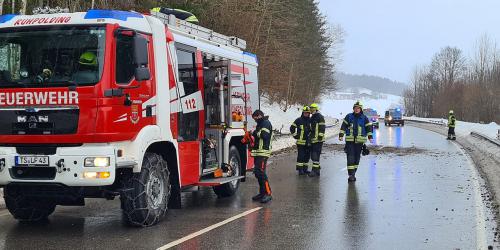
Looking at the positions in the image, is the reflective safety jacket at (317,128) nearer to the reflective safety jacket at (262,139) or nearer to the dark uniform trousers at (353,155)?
the dark uniform trousers at (353,155)

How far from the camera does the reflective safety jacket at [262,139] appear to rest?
9.92m

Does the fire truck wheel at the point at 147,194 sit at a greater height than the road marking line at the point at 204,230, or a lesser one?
greater

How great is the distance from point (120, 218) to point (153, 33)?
2843 mm

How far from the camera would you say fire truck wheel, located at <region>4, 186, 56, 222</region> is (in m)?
7.67

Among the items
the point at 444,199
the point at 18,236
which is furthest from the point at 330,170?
the point at 18,236

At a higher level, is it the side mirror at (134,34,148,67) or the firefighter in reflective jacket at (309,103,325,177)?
the side mirror at (134,34,148,67)

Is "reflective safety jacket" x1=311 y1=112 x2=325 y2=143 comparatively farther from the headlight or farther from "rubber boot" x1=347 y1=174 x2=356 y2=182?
the headlight

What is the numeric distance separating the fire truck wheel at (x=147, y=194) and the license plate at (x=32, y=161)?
1.09 m

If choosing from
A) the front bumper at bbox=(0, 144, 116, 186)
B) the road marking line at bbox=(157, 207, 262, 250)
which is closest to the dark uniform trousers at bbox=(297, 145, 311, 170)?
the road marking line at bbox=(157, 207, 262, 250)

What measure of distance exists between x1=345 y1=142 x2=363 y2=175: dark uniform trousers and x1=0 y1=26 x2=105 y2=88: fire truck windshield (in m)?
7.82

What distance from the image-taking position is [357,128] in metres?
13.3

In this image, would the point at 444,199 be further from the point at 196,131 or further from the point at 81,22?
the point at 81,22

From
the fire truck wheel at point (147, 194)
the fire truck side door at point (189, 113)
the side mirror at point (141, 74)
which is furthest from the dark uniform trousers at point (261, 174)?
the side mirror at point (141, 74)

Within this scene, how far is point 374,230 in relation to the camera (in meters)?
7.51
